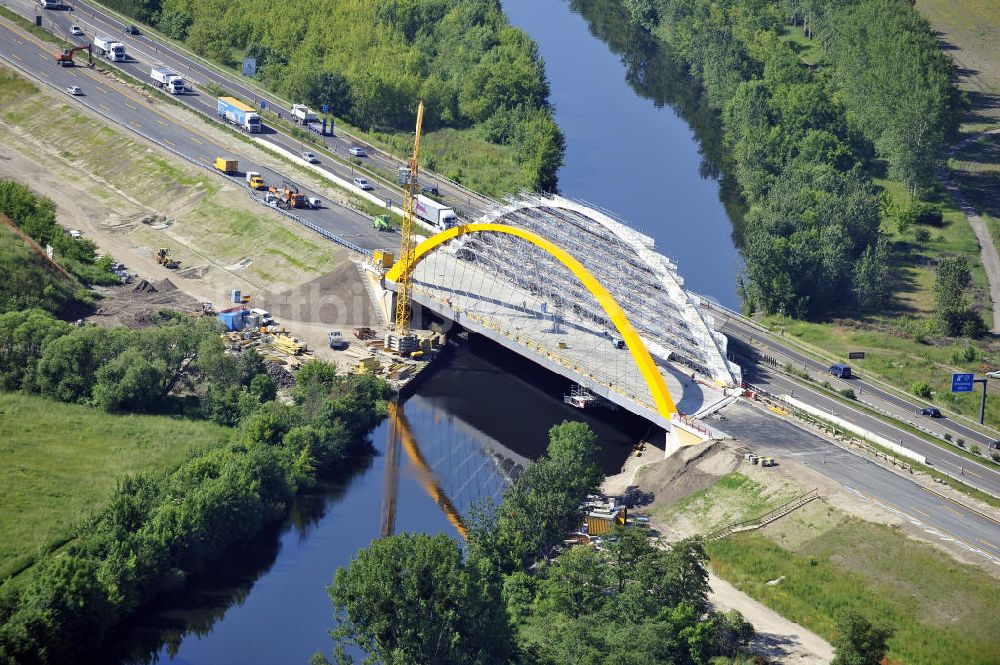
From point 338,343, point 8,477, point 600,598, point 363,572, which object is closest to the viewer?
point 363,572

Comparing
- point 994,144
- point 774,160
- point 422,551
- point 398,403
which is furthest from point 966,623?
point 994,144

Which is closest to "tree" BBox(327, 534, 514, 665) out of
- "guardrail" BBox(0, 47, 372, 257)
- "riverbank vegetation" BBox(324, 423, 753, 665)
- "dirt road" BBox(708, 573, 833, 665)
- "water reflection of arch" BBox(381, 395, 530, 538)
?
"riverbank vegetation" BBox(324, 423, 753, 665)

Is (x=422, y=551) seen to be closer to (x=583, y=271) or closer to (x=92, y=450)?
(x=92, y=450)

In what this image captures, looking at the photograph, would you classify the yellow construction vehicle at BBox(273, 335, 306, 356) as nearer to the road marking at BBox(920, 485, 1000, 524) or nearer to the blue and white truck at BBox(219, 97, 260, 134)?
the blue and white truck at BBox(219, 97, 260, 134)

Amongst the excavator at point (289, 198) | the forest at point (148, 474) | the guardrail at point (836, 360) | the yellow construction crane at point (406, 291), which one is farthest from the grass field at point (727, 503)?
the excavator at point (289, 198)

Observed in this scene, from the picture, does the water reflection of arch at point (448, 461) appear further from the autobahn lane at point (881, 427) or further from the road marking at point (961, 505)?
the road marking at point (961, 505)
